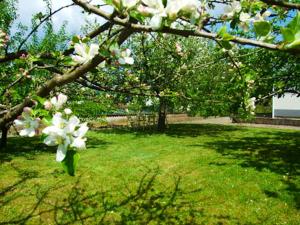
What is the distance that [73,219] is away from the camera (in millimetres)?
8062

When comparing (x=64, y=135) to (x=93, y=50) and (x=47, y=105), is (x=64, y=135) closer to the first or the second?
(x=47, y=105)

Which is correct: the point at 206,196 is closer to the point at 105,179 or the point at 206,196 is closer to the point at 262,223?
the point at 262,223

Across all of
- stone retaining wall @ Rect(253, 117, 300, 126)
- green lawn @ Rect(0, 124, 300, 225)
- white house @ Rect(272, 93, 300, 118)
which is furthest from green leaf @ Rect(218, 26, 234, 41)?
white house @ Rect(272, 93, 300, 118)

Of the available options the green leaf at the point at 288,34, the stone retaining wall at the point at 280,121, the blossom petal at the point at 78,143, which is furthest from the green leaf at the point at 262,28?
the stone retaining wall at the point at 280,121

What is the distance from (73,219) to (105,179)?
12.5 ft

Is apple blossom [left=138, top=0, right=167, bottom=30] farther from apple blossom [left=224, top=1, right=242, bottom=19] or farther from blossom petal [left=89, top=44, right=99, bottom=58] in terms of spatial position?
apple blossom [left=224, top=1, right=242, bottom=19]

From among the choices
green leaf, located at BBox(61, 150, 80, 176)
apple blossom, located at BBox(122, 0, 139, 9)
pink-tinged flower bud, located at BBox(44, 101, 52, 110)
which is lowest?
green leaf, located at BBox(61, 150, 80, 176)

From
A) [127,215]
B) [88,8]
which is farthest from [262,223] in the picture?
[88,8]

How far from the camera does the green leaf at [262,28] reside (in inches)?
57.5

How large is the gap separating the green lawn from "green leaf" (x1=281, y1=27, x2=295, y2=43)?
6.33 m

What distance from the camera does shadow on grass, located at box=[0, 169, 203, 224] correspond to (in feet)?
26.5

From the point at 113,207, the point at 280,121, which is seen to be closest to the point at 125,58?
the point at 113,207

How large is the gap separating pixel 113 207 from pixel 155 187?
208 centimetres

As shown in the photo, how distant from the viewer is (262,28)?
1478 millimetres
